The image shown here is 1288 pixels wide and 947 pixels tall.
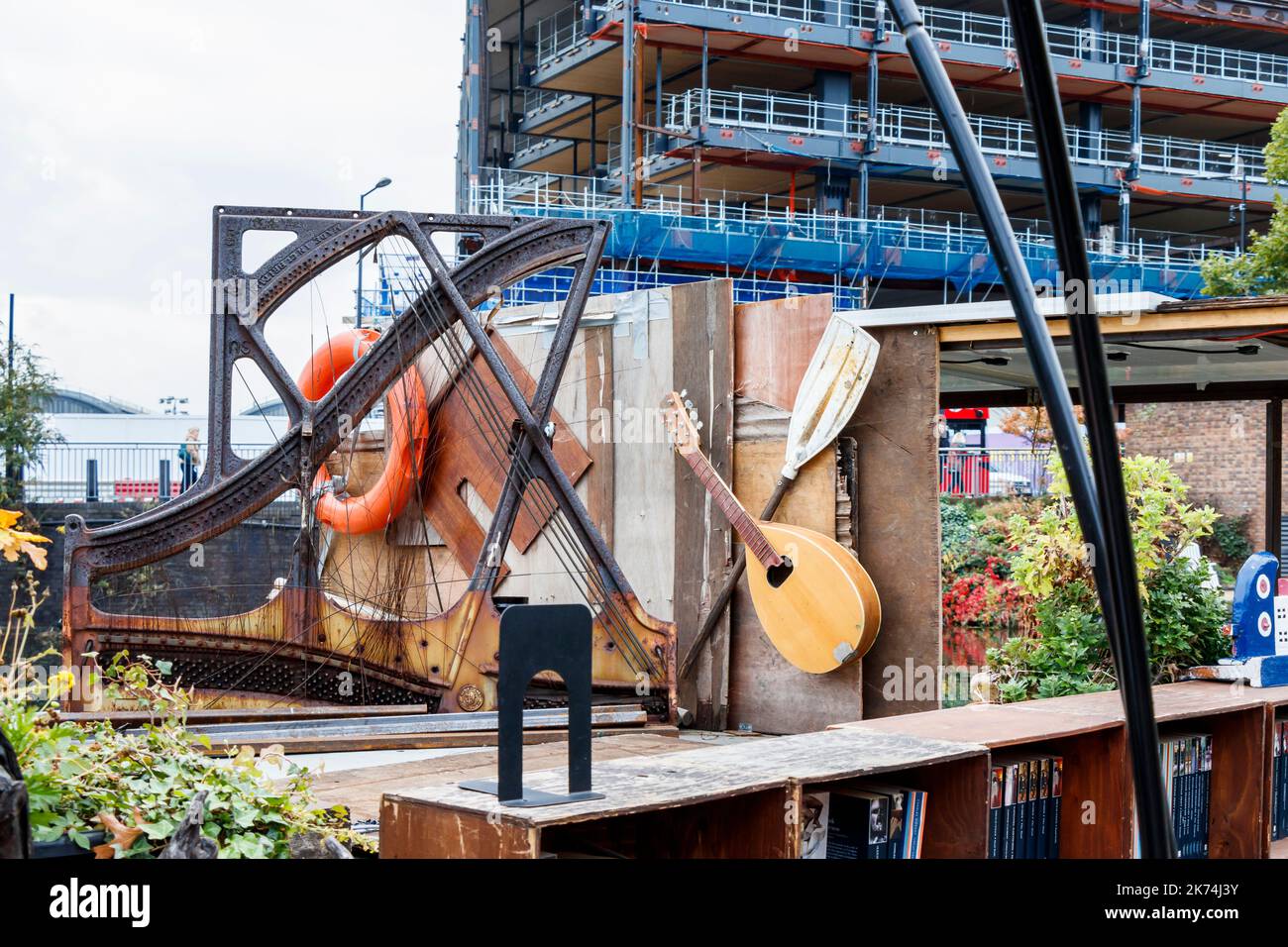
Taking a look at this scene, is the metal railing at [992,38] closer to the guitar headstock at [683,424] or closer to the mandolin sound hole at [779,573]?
the guitar headstock at [683,424]

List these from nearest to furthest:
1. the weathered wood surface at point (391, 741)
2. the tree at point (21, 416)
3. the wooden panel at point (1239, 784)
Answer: the wooden panel at point (1239, 784)
the weathered wood surface at point (391, 741)
the tree at point (21, 416)

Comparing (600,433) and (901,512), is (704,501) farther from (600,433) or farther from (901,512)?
(901,512)

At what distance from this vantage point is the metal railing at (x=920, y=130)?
35.4 m

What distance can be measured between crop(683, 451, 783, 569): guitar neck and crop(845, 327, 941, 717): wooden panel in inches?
24.2

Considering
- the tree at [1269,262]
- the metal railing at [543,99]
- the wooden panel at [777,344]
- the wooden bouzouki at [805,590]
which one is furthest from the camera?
the metal railing at [543,99]

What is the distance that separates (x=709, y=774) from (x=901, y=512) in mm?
5558

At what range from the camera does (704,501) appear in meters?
9.54

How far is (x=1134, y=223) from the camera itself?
4516cm

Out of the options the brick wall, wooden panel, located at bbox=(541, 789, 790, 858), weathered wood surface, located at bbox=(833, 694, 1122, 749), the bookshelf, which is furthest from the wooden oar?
the brick wall

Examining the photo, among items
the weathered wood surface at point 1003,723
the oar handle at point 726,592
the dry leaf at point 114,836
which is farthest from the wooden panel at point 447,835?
the oar handle at point 726,592

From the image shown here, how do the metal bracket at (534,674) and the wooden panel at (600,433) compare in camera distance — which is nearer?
the metal bracket at (534,674)

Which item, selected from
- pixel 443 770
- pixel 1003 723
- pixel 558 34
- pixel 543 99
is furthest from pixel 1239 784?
pixel 543 99

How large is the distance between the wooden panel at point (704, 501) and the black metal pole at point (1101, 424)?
760cm
